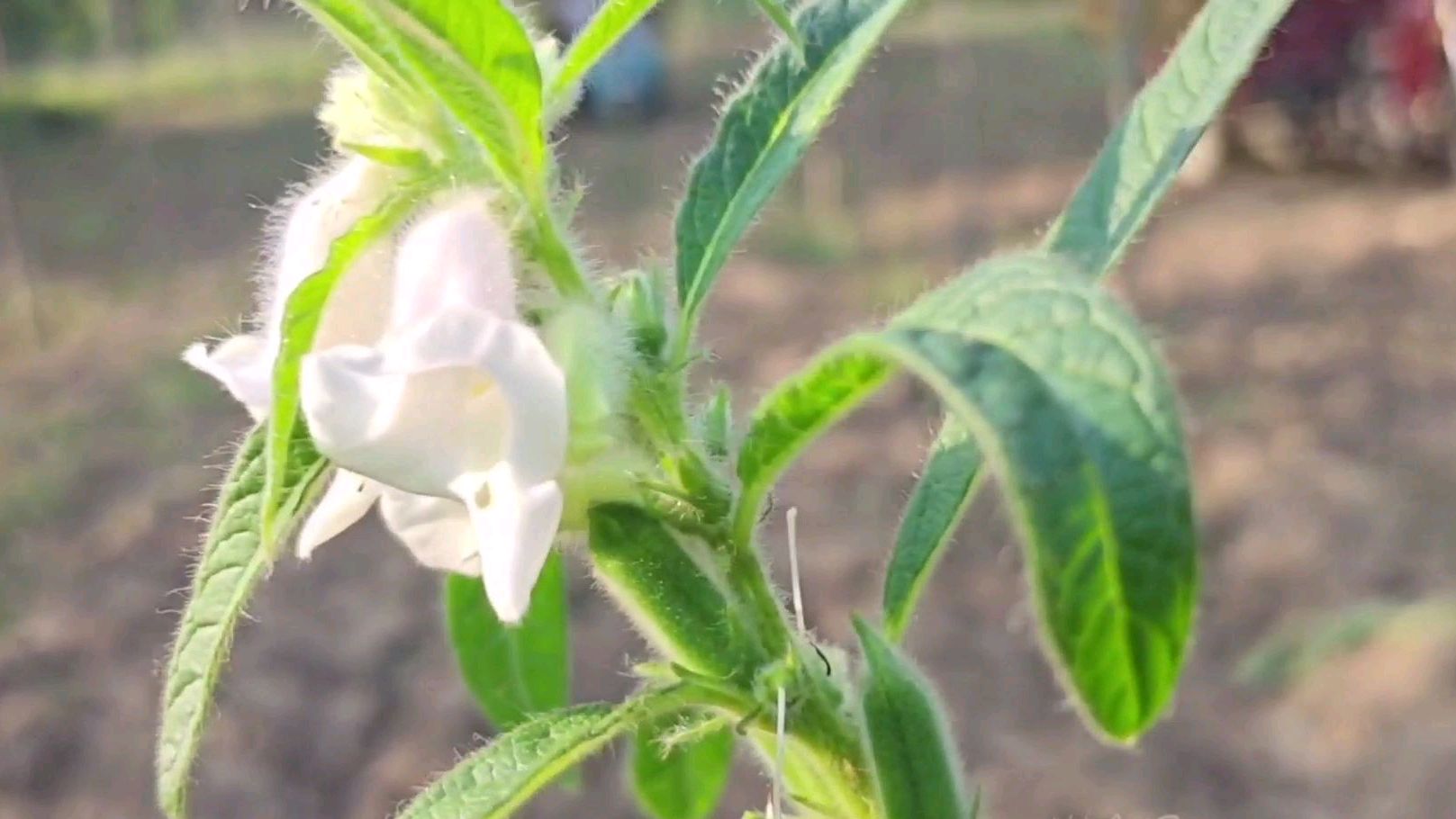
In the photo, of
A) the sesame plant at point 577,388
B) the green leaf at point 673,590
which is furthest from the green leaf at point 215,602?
the green leaf at point 673,590

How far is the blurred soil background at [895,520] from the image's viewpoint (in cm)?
304

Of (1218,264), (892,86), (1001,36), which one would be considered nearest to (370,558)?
(1218,264)

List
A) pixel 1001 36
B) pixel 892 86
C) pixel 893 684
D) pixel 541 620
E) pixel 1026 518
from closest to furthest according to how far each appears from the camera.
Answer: pixel 1026 518
pixel 893 684
pixel 541 620
pixel 892 86
pixel 1001 36

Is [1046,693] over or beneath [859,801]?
beneath

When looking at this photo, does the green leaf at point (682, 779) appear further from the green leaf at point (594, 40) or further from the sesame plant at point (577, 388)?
the green leaf at point (594, 40)

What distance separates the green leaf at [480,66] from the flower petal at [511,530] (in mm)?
115

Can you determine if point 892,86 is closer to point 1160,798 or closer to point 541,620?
point 1160,798

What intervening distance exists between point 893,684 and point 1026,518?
0.18 metres

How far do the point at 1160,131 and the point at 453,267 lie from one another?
29 cm

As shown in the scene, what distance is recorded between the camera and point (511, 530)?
0.48 meters

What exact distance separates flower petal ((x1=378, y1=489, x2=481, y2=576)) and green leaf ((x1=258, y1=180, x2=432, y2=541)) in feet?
0.18

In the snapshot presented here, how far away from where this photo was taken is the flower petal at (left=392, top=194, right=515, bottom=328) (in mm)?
496

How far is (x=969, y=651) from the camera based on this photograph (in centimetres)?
340

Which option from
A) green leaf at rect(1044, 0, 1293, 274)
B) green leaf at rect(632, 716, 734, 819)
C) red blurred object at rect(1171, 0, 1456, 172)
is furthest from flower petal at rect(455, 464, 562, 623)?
red blurred object at rect(1171, 0, 1456, 172)
